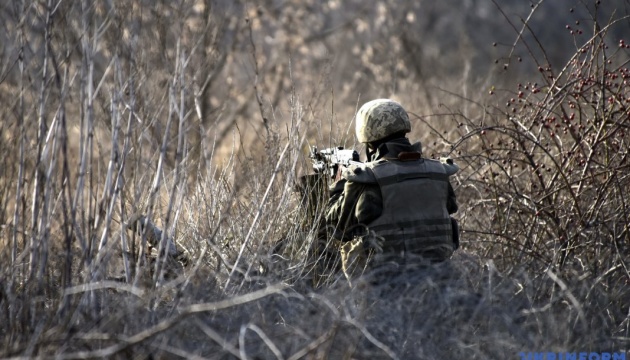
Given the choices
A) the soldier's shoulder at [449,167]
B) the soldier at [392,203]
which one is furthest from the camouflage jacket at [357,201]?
the soldier's shoulder at [449,167]

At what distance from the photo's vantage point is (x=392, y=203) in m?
4.43

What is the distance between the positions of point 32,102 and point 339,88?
13587mm

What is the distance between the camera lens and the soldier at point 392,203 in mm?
4422

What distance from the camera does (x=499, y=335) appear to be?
362cm

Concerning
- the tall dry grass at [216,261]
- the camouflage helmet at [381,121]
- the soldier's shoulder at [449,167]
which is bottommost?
the tall dry grass at [216,261]

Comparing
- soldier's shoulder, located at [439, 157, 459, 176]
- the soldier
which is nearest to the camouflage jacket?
the soldier

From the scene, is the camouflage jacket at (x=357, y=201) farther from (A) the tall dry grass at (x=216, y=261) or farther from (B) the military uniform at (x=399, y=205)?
(A) the tall dry grass at (x=216, y=261)

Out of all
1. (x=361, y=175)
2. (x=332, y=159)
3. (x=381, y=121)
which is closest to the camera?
(x=361, y=175)

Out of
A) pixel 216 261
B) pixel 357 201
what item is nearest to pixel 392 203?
pixel 357 201

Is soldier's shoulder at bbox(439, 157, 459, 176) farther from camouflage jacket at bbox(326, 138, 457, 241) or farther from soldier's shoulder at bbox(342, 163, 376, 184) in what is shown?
soldier's shoulder at bbox(342, 163, 376, 184)

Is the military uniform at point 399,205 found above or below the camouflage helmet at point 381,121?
below

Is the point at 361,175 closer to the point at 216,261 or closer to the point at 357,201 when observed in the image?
the point at 357,201

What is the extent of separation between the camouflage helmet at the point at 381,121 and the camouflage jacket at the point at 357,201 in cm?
6

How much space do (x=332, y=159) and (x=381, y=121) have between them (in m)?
0.38
